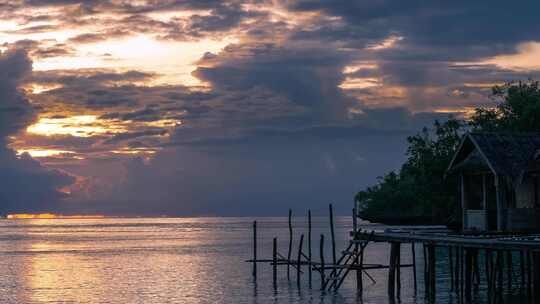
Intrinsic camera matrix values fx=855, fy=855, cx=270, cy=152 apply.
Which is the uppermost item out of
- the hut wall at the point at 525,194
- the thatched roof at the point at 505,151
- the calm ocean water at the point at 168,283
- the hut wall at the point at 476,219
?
the thatched roof at the point at 505,151

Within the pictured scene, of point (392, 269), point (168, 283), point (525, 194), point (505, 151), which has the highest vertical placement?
point (505, 151)

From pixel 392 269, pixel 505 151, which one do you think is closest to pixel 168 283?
pixel 392 269

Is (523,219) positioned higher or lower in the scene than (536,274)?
higher

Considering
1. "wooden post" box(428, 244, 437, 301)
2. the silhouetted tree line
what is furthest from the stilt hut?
the silhouetted tree line

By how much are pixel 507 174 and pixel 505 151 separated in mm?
1328

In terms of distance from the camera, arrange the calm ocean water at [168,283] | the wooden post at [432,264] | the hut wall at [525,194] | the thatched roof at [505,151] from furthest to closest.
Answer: the calm ocean water at [168,283] → the hut wall at [525,194] → the thatched roof at [505,151] → the wooden post at [432,264]

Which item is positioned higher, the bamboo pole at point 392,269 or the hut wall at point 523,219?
the hut wall at point 523,219

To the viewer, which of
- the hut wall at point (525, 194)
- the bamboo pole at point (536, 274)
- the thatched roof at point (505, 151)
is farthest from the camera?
the bamboo pole at point (536, 274)

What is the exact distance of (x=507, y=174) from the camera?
116ft

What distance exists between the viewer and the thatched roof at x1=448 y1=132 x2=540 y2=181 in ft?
117

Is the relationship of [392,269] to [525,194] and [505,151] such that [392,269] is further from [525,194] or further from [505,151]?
[505,151]

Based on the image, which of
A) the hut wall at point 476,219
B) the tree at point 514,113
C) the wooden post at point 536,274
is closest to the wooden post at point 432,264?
the hut wall at point 476,219

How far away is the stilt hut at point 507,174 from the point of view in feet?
117

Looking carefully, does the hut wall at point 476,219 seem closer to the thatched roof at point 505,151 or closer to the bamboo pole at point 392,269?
the thatched roof at point 505,151
